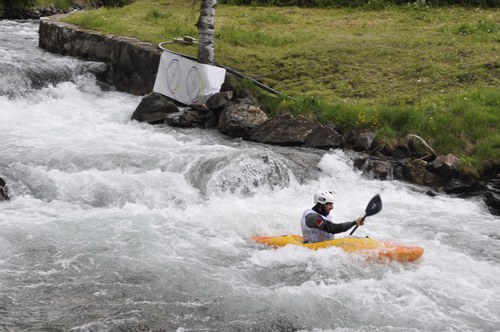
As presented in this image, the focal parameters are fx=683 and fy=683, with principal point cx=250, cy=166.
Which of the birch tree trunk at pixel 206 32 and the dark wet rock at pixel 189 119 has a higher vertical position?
the birch tree trunk at pixel 206 32

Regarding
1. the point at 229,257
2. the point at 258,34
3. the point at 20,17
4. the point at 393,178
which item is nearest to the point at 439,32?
the point at 258,34

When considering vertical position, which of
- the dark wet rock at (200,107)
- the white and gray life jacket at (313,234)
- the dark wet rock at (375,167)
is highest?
the dark wet rock at (200,107)

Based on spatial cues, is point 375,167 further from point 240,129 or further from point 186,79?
point 186,79

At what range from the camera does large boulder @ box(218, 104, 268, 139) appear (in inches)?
520

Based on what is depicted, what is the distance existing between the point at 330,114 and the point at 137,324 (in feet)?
24.6

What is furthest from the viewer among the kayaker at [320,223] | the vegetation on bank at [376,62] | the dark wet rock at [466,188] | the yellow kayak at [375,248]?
the vegetation on bank at [376,62]

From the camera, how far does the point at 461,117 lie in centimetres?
1235

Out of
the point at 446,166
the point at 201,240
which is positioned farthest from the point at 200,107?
the point at 201,240

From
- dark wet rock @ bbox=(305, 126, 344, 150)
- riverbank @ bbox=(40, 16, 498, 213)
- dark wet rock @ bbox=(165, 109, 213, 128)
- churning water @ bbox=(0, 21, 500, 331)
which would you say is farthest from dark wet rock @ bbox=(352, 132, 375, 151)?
dark wet rock @ bbox=(165, 109, 213, 128)

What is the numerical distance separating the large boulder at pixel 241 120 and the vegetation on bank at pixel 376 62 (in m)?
0.53

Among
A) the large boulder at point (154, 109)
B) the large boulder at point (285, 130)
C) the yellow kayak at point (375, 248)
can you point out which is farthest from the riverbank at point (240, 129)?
the yellow kayak at point (375, 248)

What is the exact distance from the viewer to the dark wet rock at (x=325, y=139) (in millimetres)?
12641

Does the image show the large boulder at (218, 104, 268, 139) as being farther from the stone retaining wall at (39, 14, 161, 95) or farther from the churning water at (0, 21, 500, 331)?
the stone retaining wall at (39, 14, 161, 95)

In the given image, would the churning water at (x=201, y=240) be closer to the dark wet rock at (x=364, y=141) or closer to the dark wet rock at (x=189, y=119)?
the dark wet rock at (x=189, y=119)
